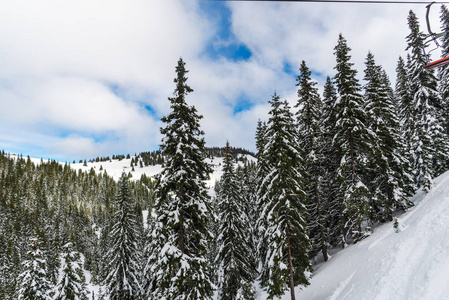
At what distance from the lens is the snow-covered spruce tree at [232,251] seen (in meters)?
22.4

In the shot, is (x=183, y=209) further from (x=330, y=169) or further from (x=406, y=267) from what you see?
(x=330, y=169)

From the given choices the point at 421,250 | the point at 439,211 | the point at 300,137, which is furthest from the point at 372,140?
the point at 421,250

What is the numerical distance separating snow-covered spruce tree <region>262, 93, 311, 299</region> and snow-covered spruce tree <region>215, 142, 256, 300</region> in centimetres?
509

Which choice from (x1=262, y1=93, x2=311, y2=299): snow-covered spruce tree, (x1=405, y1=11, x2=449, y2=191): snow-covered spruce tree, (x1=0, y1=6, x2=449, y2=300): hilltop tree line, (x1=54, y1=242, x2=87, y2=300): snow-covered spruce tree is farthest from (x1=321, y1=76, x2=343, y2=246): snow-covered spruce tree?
(x1=54, y1=242, x2=87, y2=300): snow-covered spruce tree

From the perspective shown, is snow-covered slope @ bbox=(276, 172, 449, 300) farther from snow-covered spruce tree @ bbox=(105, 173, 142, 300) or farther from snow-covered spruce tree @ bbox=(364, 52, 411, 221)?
snow-covered spruce tree @ bbox=(105, 173, 142, 300)

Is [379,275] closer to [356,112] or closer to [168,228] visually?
[168,228]

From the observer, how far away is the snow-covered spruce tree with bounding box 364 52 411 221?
70.8 ft

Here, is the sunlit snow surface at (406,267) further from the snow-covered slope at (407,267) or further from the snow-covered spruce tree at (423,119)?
the snow-covered spruce tree at (423,119)

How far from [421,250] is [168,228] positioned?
12.4 metres

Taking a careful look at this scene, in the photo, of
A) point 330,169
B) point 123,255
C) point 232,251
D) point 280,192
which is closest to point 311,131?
point 330,169

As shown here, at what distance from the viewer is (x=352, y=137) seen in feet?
71.4

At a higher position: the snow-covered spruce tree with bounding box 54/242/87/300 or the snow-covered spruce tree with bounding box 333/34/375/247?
the snow-covered spruce tree with bounding box 333/34/375/247

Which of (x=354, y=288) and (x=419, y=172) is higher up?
(x=419, y=172)

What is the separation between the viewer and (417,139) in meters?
26.2
